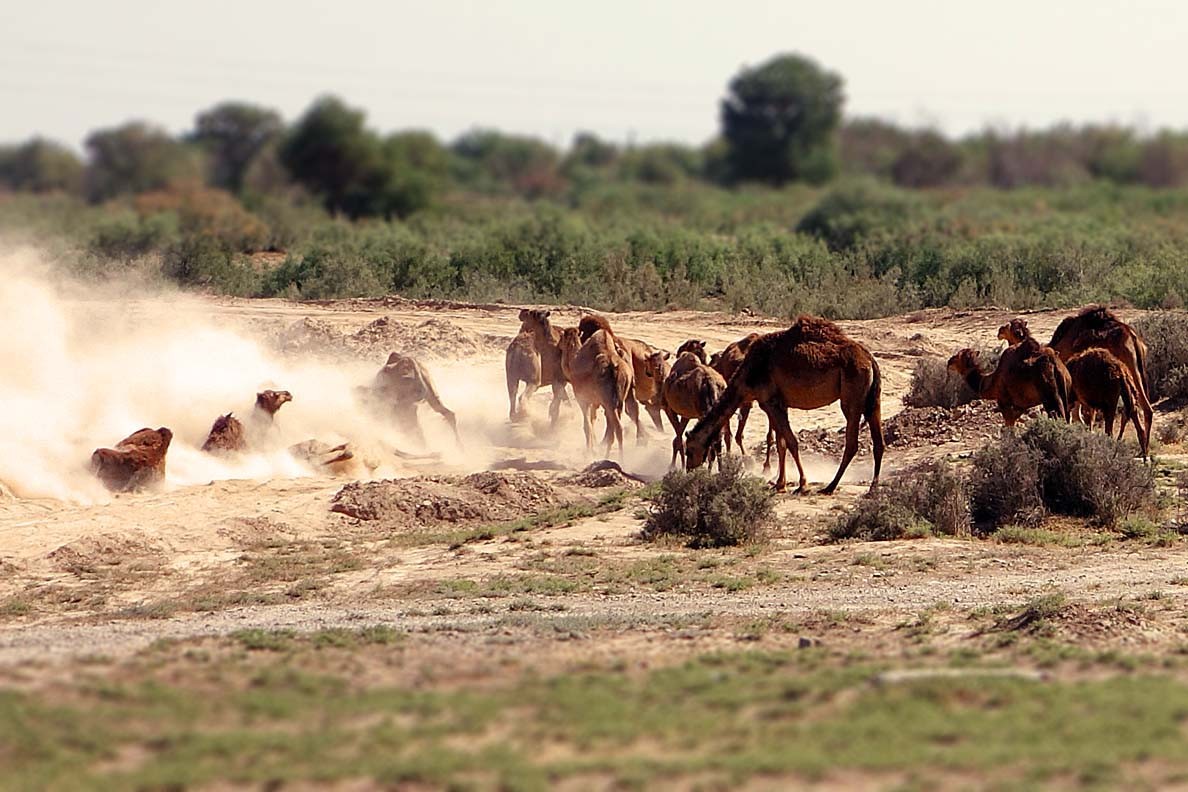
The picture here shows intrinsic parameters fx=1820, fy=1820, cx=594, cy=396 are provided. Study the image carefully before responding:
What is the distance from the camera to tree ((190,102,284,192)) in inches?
4161

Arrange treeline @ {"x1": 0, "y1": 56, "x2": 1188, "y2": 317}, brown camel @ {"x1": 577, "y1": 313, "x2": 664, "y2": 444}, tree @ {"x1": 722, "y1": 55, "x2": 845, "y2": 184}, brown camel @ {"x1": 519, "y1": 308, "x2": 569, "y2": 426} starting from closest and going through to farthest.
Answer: brown camel @ {"x1": 577, "y1": 313, "x2": 664, "y2": 444} → brown camel @ {"x1": 519, "y1": 308, "x2": 569, "y2": 426} → treeline @ {"x1": 0, "y1": 56, "x2": 1188, "y2": 317} → tree @ {"x1": 722, "y1": 55, "x2": 845, "y2": 184}

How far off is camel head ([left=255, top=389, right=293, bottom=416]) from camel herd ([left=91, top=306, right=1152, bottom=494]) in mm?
17

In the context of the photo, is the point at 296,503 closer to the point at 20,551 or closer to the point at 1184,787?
the point at 20,551

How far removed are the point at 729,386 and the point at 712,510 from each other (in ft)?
8.91

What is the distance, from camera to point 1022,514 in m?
17.9

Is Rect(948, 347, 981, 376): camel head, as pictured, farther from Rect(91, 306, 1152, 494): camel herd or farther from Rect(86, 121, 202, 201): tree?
Rect(86, 121, 202, 201): tree

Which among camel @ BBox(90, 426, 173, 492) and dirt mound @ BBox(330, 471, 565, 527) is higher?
camel @ BBox(90, 426, 173, 492)

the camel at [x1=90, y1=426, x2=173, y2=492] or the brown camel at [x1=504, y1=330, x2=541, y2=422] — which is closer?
the camel at [x1=90, y1=426, x2=173, y2=492]

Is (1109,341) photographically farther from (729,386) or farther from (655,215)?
(655,215)

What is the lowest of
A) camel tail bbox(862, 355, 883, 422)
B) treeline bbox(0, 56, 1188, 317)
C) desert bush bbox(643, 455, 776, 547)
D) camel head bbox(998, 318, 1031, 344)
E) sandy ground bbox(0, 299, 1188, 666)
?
sandy ground bbox(0, 299, 1188, 666)

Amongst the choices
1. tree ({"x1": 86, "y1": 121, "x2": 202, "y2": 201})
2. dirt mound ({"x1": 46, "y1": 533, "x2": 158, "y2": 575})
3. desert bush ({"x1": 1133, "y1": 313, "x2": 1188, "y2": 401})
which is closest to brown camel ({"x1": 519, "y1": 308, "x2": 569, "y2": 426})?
desert bush ({"x1": 1133, "y1": 313, "x2": 1188, "y2": 401})

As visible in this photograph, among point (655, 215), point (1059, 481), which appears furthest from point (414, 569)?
point (655, 215)

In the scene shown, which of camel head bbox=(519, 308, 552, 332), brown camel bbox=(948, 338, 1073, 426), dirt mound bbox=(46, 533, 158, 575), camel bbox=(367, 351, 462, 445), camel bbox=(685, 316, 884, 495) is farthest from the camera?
camel head bbox=(519, 308, 552, 332)

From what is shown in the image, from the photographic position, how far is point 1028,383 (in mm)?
20156
